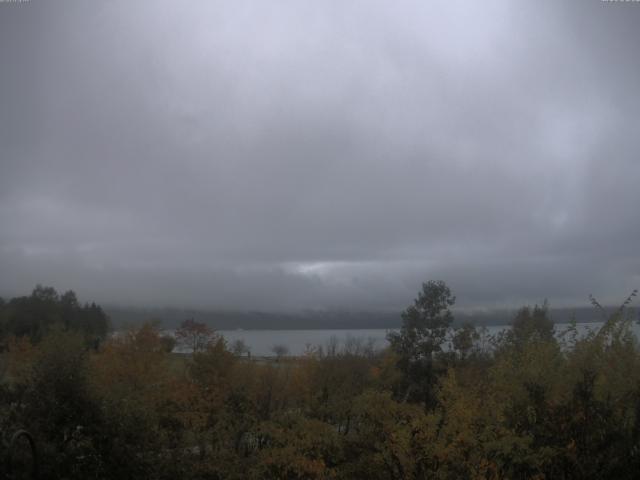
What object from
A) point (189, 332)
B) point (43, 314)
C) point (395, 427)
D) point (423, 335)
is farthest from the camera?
point (43, 314)

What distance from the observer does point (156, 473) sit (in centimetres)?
1853

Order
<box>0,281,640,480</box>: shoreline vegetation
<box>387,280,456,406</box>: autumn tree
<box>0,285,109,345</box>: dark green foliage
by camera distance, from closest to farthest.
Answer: <box>0,281,640,480</box>: shoreline vegetation, <box>387,280,456,406</box>: autumn tree, <box>0,285,109,345</box>: dark green foliage

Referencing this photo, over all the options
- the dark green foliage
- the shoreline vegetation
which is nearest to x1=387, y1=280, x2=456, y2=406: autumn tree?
the shoreline vegetation

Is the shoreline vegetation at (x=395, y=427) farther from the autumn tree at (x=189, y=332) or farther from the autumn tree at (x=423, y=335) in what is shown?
the autumn tree at (x=189, y=332)

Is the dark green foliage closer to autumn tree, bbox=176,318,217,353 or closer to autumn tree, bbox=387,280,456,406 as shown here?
autumn tree, bbox=176,318,217,353

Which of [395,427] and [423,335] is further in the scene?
[423,335]

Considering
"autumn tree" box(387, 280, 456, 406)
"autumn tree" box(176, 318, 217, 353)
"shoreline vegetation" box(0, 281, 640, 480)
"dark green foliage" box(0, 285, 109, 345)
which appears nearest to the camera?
"shoreline vegetation" box(0, 281, 640, 480)

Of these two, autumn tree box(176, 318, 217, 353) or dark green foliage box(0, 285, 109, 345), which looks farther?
dark green foliage box(0, 285, 109, 345)

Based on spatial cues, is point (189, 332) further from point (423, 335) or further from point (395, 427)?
point (395, 427)

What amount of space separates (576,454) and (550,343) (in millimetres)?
5307

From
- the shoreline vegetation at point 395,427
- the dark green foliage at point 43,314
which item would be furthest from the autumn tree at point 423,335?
the dark green foliage at point 43,314

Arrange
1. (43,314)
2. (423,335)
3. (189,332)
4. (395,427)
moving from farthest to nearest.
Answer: (43,314) < (189,332) < (423,335) < (395,427)


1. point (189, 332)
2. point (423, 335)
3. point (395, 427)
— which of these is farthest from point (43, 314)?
point (395, 427)

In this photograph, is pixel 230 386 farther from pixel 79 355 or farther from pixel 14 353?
pixel 14 353
